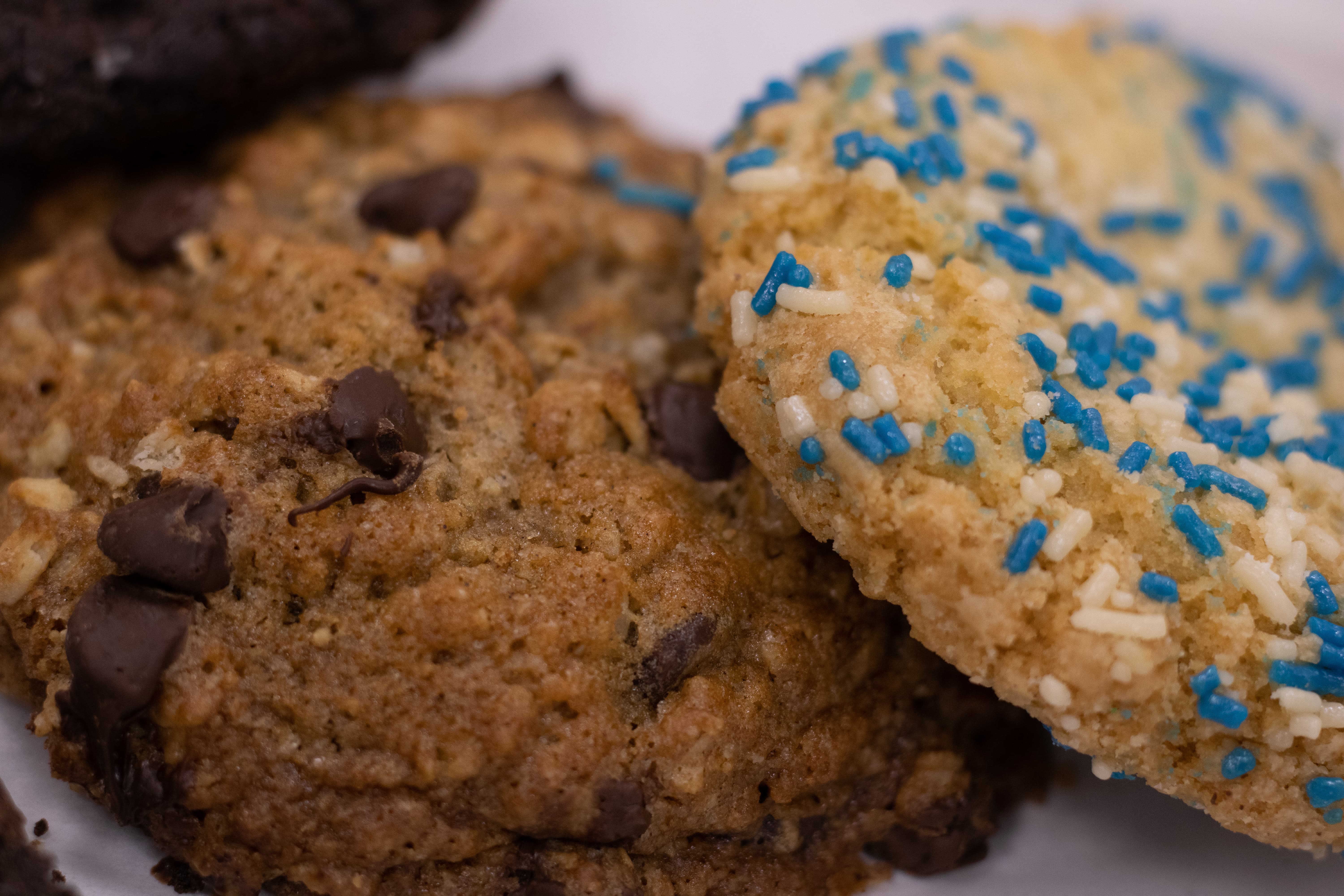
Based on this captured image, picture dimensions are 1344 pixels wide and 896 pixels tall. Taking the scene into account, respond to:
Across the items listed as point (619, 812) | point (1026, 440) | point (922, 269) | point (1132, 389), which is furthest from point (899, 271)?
point (619, 812)

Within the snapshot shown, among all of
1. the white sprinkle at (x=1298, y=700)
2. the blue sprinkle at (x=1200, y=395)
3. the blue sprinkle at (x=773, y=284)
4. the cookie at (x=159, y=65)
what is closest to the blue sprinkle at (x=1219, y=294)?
the blue sprinkle at (x=1200, y=395)

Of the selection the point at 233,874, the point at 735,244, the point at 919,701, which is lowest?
the point at 233,874

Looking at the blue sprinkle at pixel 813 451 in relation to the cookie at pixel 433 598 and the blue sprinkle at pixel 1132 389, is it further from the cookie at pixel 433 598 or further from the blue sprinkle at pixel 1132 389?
the blue sprinkle at pixel 1132 389

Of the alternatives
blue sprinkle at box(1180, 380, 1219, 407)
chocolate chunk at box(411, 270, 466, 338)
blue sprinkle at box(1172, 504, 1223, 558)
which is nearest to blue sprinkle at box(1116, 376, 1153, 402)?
blue sprinkle at box(1180, 380, 1219, 407)

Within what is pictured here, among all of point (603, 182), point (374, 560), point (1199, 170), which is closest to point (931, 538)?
point (374, 560)

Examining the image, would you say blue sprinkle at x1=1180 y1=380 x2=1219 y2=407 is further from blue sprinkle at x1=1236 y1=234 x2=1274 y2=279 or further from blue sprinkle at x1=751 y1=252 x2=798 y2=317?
blue sprinkle at x1=751 y1=252 x2=798 y2=317

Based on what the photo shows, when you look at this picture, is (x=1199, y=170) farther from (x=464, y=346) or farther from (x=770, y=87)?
(x=464, y=346)

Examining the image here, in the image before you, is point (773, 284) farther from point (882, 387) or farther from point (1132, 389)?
point (1132, 389)
